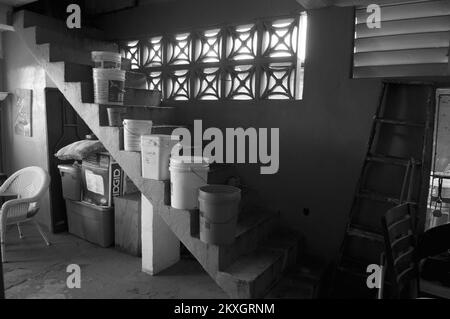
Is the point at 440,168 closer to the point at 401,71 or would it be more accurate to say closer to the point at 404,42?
the point at 401,71

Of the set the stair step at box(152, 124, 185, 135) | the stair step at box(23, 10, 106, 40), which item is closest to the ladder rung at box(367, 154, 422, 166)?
the stair step at box(152, 124, 185, 135)

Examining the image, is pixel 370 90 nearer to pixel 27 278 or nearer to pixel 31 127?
pixel 27 278

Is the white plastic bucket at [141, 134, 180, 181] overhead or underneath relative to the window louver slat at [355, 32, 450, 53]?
underneath

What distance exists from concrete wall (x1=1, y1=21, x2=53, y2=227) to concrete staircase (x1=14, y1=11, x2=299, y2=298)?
29.8 inches

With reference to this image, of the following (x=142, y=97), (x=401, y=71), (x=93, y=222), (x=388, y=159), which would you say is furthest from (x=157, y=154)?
(x=401, y=71)

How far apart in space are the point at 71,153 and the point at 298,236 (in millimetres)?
2935

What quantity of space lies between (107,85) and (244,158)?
1615 mm

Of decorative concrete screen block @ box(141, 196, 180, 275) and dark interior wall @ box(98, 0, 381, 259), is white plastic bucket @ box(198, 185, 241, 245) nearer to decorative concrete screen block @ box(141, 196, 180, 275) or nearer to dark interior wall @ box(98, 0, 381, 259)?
decorative concrete screen block @ box(141, 196, 180, 275)

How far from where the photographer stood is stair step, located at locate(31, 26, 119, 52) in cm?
349

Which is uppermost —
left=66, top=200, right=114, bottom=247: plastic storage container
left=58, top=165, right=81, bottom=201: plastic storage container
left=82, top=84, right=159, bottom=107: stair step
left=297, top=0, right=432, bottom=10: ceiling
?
left=297, top=0, right=432, bottom=10: ceiling

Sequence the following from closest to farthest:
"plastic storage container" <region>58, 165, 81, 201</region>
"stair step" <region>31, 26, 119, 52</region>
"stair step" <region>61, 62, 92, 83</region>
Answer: "stair step" <region>61, 62, 92, 83</region> < "stair step" <region>31, 26, 119, 52</region> < "plastic storage container" <region>58, 165, 81, 201</region>


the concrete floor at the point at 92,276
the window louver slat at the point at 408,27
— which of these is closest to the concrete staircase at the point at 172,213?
the concrete floor at the point at 92,276

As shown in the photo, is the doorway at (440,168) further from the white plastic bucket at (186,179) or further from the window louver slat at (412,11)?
the white plastic bucket at (186,179)

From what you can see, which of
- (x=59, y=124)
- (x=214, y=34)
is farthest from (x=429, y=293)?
(x=59, y=124)
